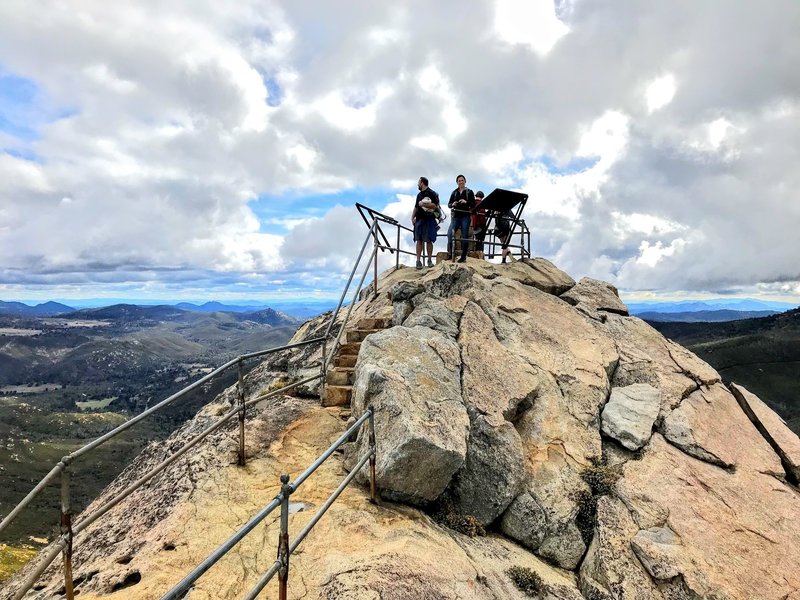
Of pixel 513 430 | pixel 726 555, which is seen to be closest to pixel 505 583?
pixel 513 430

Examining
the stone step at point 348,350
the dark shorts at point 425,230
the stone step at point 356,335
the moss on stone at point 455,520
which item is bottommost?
the moss on stone at point 455,520

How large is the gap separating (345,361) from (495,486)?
5.74 m

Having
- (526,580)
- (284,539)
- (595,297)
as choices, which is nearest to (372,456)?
(284,539)

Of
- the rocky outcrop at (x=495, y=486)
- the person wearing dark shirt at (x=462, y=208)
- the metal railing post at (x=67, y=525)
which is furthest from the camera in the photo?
the person wearing dark shirt at (x=462, y=208)

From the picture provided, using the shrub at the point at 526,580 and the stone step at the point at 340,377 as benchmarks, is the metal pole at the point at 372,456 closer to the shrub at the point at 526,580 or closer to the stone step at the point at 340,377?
the shrub at the point at 526,580

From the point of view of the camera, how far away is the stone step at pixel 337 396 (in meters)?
11.8

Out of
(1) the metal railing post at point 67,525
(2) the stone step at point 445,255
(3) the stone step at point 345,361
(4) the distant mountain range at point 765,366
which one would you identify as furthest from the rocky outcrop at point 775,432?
(4) the distant mountain range at point 765,366

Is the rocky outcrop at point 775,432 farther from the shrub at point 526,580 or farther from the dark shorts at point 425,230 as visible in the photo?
the dark shorts at point 425,230

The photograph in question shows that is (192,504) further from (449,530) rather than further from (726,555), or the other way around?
(726,555)

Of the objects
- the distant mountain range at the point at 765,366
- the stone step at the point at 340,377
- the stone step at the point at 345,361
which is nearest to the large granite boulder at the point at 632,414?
the stone step at the point at 340,377

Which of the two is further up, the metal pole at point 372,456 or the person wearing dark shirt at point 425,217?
the person wearing dark shirt at point 425,217

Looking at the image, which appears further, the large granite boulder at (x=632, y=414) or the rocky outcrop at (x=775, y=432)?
the rocky outcrop at (x=775, y=432)

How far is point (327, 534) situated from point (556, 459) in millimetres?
5528

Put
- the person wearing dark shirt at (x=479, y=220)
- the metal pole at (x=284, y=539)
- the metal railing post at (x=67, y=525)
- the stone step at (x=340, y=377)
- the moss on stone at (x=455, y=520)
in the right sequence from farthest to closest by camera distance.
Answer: the person wearing dark shirt at (x=479, y=220)
the stone step at (x=340, y=377)
the moss on stone at (x=455, y=520)
the metal railing post at (x=67, y=525)
the metal pole at (x=284, y=539)
